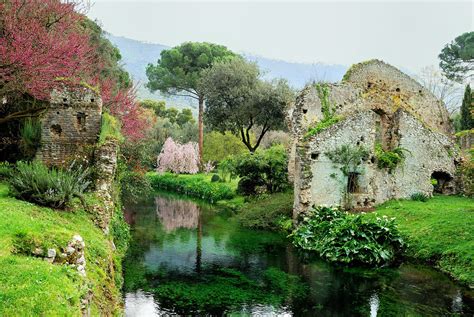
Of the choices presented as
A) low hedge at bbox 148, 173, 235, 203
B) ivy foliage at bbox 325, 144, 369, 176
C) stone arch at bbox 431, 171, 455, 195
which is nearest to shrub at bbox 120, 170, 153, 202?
ivy foliage at bbox 325, 144, 369, 176

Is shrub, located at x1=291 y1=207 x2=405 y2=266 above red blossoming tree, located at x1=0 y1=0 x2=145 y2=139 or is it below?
below

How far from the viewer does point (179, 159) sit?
44.1 meters

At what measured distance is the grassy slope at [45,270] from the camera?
A: 6.00 metres

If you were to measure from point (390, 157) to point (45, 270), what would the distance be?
19.2 m

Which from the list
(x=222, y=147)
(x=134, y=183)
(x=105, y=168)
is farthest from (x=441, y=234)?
(x=222, y=147)

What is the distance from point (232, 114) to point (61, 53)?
2719 cm

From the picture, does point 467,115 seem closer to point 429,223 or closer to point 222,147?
point 222,147

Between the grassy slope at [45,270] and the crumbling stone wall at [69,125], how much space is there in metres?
4.57

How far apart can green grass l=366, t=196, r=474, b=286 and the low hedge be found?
14298 millimetres

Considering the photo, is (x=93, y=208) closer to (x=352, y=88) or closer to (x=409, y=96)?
(x=352, y=88)

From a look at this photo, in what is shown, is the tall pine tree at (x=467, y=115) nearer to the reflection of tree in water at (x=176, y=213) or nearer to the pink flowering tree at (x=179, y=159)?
the reflection of tree in water at (x=176, y=213)

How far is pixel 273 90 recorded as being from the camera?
38.1 m

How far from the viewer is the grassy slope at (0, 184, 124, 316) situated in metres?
6.00

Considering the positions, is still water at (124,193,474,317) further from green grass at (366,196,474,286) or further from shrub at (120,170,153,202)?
shrub at (120,170,153,202)
